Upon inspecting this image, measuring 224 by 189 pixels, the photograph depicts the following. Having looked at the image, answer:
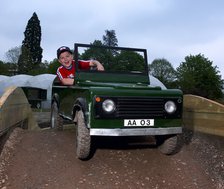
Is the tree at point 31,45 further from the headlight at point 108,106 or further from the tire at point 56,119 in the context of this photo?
the headlight at point 108,106

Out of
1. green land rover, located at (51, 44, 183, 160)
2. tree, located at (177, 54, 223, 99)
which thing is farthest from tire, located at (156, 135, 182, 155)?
tree, located at (177, 54, 223, 99)

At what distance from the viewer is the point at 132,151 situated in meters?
6.74

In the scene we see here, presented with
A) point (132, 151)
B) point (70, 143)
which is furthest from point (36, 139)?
point (132, 151)

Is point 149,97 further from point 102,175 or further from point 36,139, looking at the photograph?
point 36,139

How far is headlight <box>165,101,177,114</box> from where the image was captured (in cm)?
590

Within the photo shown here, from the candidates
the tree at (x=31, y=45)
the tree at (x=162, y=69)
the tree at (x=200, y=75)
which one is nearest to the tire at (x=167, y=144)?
the tree at (x=200, y=75)

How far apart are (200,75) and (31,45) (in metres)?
37.3

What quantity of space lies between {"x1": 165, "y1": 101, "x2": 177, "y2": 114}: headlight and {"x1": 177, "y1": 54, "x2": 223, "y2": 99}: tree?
66.9m

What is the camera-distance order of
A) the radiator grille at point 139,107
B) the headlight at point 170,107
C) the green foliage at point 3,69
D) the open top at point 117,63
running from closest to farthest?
the radiator grille at point 139,107, the headlight at point 170,107, the open top at point 117,63, the green foliage at point 3,69

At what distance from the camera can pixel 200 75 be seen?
3157 inches

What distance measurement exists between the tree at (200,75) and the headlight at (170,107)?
66.9 metres

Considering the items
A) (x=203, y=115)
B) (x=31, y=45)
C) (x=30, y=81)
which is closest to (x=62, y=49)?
(x=203, y=115)

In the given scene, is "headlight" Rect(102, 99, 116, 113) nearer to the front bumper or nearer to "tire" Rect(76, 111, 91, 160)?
the front bumper

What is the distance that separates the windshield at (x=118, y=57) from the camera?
766cm
